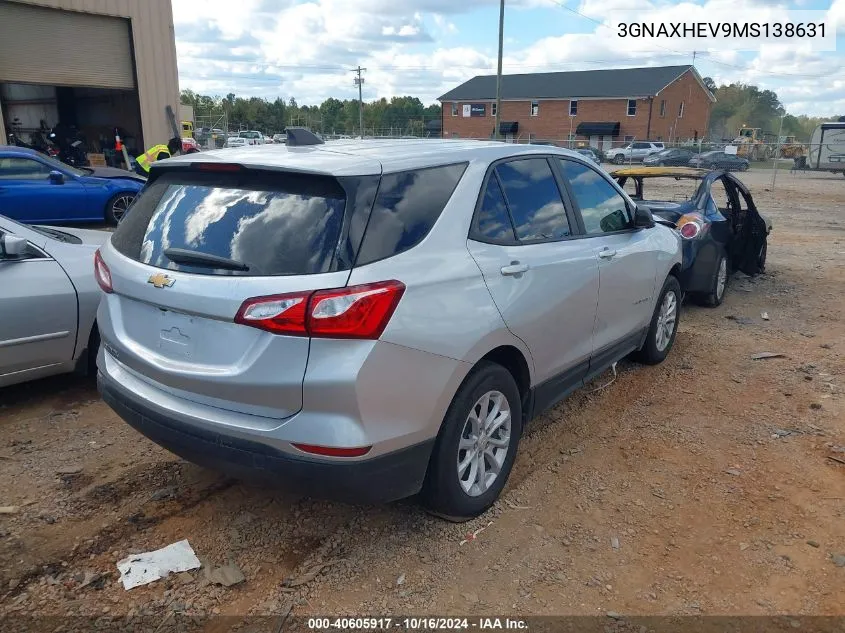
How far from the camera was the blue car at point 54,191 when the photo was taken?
10945mm

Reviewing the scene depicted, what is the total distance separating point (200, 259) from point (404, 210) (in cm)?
88

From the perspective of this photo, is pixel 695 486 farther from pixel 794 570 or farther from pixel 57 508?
pixel 57 508

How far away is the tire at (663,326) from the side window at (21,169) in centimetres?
1053

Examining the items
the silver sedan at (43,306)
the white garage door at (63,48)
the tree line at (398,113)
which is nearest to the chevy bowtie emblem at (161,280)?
the silver sedan at (43,306)

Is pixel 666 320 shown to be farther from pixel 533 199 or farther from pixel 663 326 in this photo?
pixel 533 199

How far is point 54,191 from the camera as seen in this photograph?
37.2 feet

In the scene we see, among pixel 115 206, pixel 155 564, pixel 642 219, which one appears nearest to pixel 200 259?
pixel 155 564

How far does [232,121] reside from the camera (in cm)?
7281

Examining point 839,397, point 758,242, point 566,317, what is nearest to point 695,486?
point 566,317

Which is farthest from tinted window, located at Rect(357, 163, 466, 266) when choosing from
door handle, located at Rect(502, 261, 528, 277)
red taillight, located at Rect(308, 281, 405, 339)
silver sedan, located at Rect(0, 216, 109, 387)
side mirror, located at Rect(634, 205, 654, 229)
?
silver sedan, located at Rect(0, 216, 109, 387)

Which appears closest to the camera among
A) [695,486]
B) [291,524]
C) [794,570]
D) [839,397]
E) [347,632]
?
[347,632]

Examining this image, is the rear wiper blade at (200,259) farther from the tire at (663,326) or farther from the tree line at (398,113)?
the tree line at (398,113)

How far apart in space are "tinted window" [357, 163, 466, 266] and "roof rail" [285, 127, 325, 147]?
0.83 meters

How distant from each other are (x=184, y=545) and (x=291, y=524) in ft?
1.65
